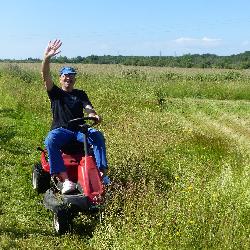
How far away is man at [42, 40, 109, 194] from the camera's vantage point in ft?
18.7

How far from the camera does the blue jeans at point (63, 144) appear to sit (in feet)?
18.7

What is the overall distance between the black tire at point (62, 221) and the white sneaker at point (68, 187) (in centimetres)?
22

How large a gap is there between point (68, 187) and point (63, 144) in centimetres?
68

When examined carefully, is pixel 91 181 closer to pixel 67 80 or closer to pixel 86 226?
pixel 86 226

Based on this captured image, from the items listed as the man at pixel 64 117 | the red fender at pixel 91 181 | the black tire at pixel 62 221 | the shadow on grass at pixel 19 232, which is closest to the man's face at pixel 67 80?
the man at pixel 64 117

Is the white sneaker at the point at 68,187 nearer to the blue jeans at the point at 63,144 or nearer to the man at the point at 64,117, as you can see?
the man at the point at 64,117

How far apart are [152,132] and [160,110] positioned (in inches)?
227

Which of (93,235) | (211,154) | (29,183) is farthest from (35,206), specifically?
(211,154)

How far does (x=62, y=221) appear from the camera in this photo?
5.31 m

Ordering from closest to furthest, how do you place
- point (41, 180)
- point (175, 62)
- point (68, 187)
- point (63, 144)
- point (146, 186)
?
point (68, 187) < point (63, 144) < point (146, 186) < point (41, 180) < point (175, 62)

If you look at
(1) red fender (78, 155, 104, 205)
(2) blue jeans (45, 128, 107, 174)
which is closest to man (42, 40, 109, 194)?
(2) blue jeans (45, 128, 107, 174)

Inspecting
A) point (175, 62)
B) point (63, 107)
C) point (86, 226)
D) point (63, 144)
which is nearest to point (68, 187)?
point (86, 226)

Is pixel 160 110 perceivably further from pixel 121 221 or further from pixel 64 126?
pixel 121 221

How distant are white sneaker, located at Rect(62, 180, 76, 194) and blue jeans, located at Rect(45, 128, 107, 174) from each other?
8.9 inches
